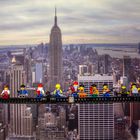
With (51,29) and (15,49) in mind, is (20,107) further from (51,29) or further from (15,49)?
(51,29)

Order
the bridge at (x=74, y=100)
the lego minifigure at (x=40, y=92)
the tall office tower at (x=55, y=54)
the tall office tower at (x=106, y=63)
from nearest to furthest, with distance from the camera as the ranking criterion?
the bridge at (x=74, y=100) < the lego minifigure at (x=40, y=92) < the tall office tower at (x=55, y=54) < the tall office tower at (x=106, y=63)

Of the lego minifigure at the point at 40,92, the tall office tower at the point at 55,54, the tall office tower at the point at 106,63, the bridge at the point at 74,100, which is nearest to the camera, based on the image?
the bridge at the point at 74,100

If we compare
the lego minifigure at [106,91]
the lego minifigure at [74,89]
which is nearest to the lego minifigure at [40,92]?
the lego minifigure at [74,89]

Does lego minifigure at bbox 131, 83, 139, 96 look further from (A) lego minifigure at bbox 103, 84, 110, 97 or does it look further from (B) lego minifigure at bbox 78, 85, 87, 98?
(B) lego minifigure at bbox 78, 85, 87, 98

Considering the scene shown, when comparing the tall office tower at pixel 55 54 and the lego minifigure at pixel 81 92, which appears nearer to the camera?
the lego minifigure at pixel 81 92

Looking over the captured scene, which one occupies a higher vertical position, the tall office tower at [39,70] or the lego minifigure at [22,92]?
the tall office tower at [39,70]

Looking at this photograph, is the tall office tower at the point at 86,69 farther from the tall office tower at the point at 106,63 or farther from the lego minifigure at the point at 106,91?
the lego minifigure at the point at 106,91

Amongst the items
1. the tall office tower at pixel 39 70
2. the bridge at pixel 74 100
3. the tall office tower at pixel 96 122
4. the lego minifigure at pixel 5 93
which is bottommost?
the tall office tower at pixel 96 122

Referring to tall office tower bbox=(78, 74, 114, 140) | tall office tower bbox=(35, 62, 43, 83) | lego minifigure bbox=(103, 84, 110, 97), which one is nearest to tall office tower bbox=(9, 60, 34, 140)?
tall office tower bbox=(35, 62, 43, 83)

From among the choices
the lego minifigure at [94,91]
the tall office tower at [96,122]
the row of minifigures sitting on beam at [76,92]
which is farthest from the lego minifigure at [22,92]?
the tall office tower at [96,122]
